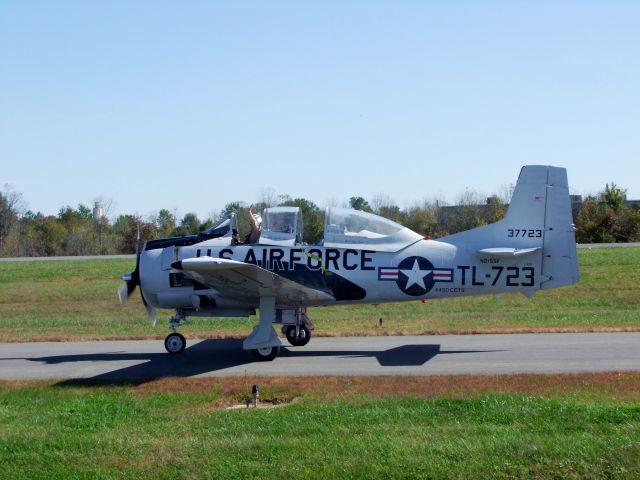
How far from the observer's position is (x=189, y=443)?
30.9ft

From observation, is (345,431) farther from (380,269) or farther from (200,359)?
(200,359)

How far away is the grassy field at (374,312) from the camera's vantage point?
2103 cm

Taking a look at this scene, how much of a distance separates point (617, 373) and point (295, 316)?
22.8ft

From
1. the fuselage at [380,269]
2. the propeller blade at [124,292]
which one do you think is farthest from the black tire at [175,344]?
the propeller blade at [124,292]

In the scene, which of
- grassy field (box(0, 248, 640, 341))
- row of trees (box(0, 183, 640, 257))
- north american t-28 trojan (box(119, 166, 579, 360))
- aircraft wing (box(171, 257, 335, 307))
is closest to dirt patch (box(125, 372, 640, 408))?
aircraft wing (box(171, 257, 335, 307))

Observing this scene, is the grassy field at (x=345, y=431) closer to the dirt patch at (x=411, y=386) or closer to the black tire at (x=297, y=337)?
the dirt patch at (x=411, y=386)

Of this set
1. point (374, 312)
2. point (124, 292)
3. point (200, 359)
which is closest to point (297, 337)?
point (200, 359)

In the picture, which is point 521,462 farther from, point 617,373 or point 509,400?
point 617,373

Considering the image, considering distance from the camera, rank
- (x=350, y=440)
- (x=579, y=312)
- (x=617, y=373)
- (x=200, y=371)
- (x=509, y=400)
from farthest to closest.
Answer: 1. (x=579, y=312)
2. (x=200, y=371)
3. (x=617, y=373)
4. (x=509, y=400)
5. (x=350, y=440)

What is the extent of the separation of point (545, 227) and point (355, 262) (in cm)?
393

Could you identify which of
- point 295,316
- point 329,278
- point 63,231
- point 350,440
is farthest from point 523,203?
point 63,231

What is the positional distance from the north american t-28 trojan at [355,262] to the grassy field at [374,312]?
2046 mm

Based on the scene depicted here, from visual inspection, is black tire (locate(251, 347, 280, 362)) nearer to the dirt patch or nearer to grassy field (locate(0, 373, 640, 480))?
the dirt patch

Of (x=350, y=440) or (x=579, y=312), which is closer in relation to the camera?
(x=350, y=440)
